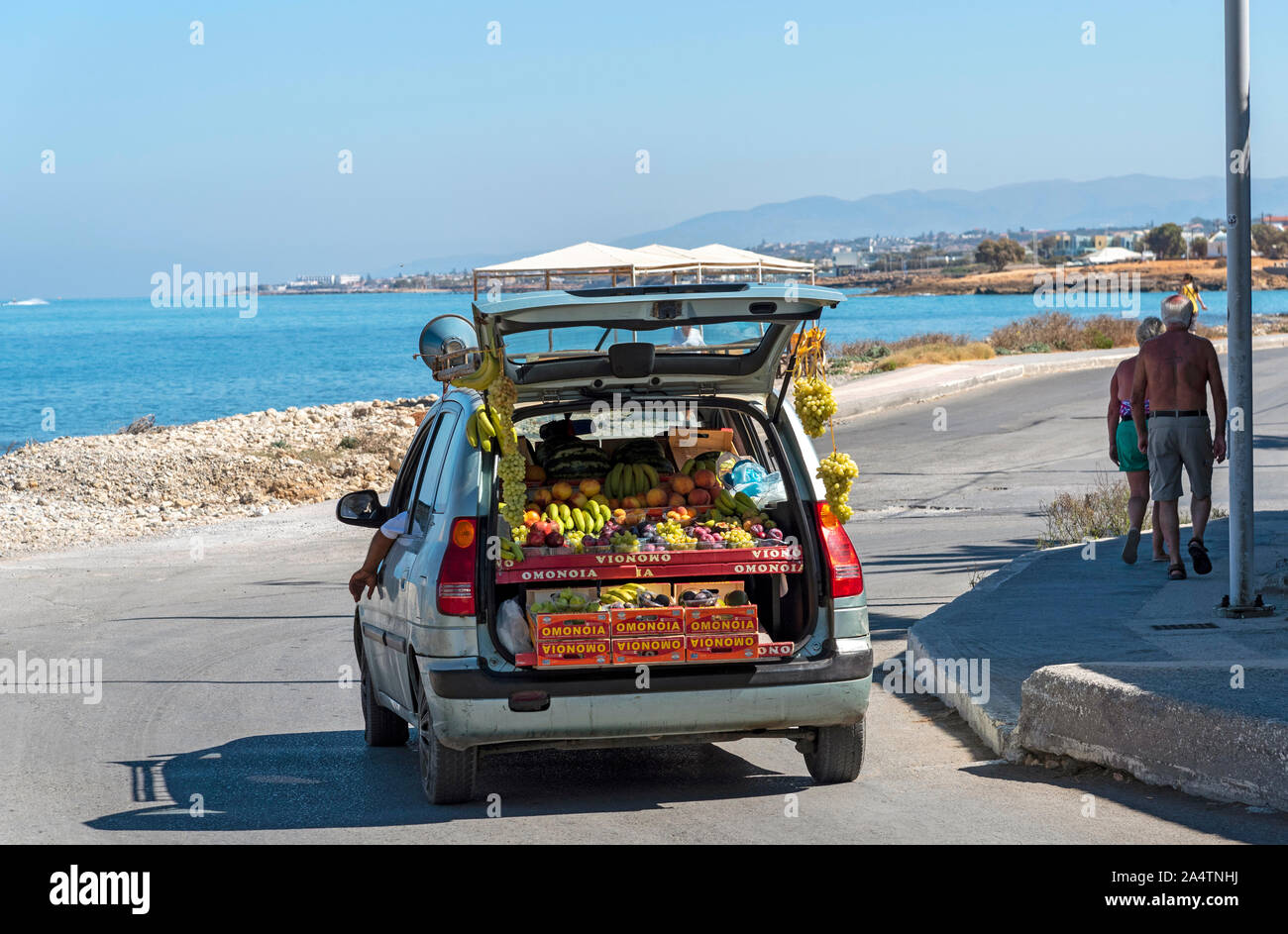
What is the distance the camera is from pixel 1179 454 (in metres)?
11.7

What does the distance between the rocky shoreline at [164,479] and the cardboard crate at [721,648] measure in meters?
15.3

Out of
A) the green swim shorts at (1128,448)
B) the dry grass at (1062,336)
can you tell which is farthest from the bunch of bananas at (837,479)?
the dry grass at (1062,336)

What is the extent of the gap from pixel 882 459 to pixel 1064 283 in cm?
9572

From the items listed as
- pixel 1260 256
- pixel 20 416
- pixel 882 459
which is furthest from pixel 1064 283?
pixel 882 459

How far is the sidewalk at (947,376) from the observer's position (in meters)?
33.0

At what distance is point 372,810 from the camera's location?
22.8 ft

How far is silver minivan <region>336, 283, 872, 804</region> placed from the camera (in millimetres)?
6594

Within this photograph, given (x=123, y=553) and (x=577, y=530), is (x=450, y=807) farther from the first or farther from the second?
(x=123, y=553)

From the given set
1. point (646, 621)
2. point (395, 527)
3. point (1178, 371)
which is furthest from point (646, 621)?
point (1178, 371)

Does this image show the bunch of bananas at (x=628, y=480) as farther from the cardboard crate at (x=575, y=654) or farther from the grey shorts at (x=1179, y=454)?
the grey shorts at (x=1179, y=454)

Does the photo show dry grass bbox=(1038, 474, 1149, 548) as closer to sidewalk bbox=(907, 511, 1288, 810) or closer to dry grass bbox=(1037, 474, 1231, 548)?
dry grass bbox=(1037, 474, 1231, 548)

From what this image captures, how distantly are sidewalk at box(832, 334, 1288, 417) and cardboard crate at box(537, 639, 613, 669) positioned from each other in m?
24.1

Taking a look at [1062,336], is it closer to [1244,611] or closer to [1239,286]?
[1239,286]

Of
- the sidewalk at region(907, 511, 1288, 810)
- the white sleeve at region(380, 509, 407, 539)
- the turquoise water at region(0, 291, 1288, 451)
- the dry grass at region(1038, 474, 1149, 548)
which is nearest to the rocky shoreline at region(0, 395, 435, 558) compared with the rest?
the turquoise water at region(0, 291, 1288, 451)
